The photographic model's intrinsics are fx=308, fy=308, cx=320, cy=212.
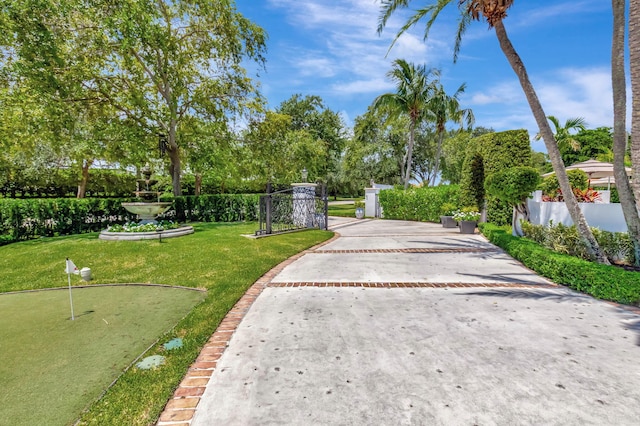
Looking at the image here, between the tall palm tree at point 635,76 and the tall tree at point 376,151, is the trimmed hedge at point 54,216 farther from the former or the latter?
the tall tree at point 376,151

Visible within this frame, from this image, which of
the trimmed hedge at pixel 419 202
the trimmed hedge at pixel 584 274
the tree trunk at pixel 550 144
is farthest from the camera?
the trimmed hedge at pixel 419 202

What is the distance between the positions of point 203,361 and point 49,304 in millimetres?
3369

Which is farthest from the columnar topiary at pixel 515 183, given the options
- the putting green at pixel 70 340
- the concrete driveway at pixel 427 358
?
the putting green at pixel 70 340

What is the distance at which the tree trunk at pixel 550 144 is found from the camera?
225 inches

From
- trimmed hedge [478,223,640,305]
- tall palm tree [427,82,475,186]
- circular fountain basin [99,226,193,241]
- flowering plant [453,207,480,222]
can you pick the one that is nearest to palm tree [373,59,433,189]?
tall palm tree [427,82,475,186]

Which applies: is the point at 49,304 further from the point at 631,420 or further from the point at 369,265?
the point at 631,420

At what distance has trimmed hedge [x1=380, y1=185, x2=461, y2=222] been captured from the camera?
54.4 feet

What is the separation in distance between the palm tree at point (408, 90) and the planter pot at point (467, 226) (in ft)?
23.4

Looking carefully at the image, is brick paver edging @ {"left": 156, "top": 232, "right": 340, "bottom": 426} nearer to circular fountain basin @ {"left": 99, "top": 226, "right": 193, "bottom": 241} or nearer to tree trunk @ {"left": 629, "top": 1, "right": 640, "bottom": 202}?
circular fountain basin @ {"left": 99, "top": 226, "right": 193, "bottom": 241}

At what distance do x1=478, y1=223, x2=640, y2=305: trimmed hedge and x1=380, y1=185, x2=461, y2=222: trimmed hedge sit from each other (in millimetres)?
9582

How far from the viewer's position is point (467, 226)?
1234 cm

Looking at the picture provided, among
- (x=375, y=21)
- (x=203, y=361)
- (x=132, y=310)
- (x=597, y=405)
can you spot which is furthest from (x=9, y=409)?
(x=375, y=21)

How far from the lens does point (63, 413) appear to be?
2.20 metres

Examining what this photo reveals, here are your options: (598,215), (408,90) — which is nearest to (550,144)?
(598,215)
